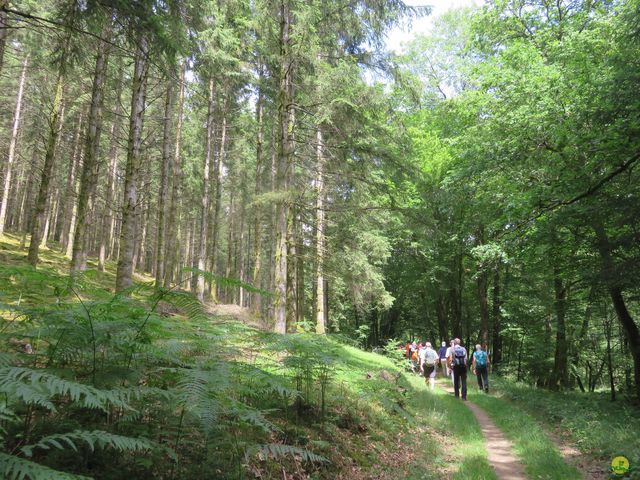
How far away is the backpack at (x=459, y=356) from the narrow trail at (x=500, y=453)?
6.28 ft

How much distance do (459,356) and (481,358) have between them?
8.14 feet

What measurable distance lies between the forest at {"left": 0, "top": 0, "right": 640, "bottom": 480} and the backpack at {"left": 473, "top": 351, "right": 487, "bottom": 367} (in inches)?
50.3

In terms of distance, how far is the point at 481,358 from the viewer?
14344 millimetres

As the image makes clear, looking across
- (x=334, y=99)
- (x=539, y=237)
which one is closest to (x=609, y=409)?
(x=539, y=237)

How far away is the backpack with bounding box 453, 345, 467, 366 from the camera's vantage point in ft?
40.7

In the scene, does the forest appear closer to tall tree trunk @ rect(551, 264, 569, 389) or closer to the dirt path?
tall tree trunk @ rect(551, 264, 569, 389)

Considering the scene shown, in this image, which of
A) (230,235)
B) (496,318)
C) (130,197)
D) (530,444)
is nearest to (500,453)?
(530,444)

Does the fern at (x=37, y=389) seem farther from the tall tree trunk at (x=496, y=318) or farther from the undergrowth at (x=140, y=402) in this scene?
the tall tree trunk at (x=496, y=318)

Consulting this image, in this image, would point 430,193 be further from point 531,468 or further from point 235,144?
point 531,468

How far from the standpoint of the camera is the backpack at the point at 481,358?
46.5 ft

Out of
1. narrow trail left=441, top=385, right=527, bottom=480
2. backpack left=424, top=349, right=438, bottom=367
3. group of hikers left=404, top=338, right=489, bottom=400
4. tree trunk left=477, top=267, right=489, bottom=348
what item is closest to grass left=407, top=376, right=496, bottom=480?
narrow trail left=441, top=385, right=527, bottom=480

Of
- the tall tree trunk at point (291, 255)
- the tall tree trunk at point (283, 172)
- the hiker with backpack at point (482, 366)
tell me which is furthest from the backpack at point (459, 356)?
the tall tree trunk at point (283, 172)

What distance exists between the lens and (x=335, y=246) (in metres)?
18.4

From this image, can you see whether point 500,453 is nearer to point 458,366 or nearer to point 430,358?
point 458,366
